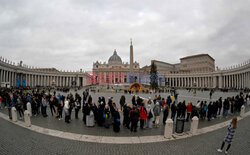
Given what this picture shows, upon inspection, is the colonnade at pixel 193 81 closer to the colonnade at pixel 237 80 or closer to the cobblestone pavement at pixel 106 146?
the colonnade at pixel 237 80

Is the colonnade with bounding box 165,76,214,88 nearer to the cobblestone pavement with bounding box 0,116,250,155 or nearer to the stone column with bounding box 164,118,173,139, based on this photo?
the cobblestone pavement with bounding box 0,116,250,155

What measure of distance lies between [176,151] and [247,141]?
13.2ft

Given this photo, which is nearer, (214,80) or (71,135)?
(71,135)

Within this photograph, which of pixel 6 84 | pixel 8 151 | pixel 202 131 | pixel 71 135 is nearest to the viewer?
pixel 8 151

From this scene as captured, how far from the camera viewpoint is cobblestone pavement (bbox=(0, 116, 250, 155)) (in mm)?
5250

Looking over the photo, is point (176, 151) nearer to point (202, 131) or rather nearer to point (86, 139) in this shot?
point (202, 131)

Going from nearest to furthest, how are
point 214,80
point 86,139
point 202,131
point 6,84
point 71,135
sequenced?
point 86,139
point 71,135
point 202,131
point 6,84
point 214,80

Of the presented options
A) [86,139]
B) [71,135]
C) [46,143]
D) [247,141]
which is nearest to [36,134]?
[46,143]

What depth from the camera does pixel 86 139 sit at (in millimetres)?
6289

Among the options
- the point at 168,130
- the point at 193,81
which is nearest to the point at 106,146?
the point at 168,130

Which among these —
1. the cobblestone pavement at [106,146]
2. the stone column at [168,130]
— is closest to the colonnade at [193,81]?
the cobblestone pavement at [106,146]

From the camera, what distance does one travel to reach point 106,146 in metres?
5.67

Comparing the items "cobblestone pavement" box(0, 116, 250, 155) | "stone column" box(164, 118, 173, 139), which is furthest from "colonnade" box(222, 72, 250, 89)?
"stone column" box(164, 118, 173, 139)

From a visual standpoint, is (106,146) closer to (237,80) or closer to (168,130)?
(168,130)
